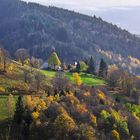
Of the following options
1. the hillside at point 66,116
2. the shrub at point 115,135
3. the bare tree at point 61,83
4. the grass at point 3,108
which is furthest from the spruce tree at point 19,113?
the bare tree at point 61,83

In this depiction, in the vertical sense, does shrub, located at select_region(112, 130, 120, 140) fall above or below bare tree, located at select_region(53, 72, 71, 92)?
below

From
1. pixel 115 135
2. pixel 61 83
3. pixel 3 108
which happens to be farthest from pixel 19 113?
pixel 61 83

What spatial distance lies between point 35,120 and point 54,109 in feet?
28.2

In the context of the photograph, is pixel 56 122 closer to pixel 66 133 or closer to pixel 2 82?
pixel 66 133

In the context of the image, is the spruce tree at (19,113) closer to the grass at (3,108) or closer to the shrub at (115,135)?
the grass at (3,108)

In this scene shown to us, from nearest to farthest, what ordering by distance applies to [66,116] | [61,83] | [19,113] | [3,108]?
1. [19,113]
2. [66,116]
3. [3,108]
4. [61,83]

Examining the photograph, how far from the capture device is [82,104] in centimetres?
13662

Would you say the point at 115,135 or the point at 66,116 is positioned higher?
the point at 66,116

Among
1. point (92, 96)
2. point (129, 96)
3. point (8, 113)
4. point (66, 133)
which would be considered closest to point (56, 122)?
point (66, 133)

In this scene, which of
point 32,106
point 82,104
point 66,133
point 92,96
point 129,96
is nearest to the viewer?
point 66,133

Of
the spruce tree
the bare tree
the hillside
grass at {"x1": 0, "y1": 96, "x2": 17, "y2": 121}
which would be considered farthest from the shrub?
the bare tree

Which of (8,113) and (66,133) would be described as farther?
(8,113)

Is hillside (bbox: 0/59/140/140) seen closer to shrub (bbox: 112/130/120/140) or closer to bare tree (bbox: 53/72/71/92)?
shrub (bbox: 112/130/120/140)

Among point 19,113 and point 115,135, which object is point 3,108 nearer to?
point 19,113
